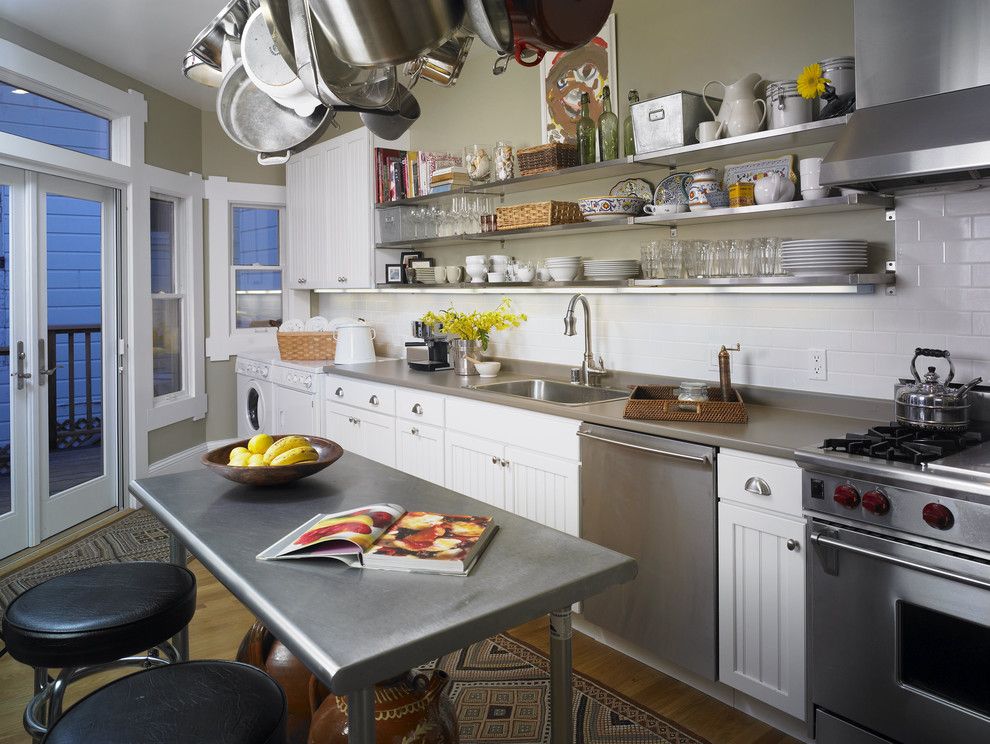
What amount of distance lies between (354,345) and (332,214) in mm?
1116

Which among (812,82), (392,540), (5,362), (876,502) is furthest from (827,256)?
(5,362)

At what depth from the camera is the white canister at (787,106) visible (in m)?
2.72

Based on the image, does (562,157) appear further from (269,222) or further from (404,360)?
(269,222)

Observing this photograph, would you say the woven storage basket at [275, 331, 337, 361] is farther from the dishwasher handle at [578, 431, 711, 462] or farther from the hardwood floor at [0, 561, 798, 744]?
the dishwasher handle at [578, 431, 711, 462]

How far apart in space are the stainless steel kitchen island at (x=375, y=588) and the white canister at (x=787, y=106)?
1.84m

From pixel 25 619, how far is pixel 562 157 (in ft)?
9.39

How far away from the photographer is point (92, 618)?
1.82 meters

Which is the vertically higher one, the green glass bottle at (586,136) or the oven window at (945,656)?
the green glass bottle at (586,136)

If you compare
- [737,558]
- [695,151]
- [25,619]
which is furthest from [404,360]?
[25,619]

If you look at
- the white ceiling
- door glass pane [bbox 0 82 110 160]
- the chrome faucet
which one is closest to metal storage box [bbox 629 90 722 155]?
the chrome faucet

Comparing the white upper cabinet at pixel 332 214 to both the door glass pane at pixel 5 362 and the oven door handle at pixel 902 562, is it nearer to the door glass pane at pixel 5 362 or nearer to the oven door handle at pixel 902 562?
the door glass pane at pixel 5 362

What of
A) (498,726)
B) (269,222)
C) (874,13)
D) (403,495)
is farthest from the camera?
(269,222)

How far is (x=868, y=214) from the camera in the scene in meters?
2.77

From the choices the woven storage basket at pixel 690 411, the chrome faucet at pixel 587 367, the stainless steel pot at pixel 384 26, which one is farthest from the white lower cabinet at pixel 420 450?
the stainless steel pot at pixel 384 26
